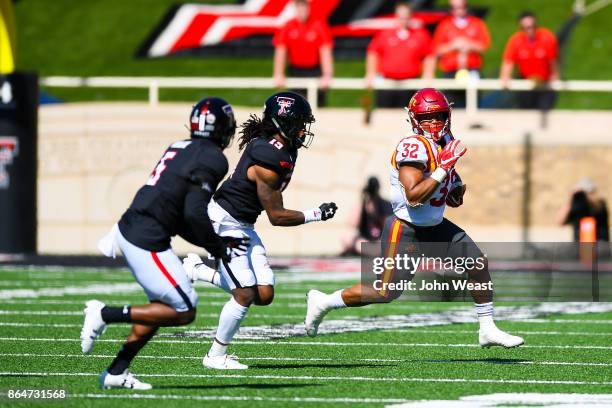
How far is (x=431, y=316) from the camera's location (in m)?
12.9

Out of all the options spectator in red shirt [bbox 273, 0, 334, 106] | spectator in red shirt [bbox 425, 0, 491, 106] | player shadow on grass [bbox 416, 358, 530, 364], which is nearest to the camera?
player shadow on grass [bbox 416, 358, 530, 364]

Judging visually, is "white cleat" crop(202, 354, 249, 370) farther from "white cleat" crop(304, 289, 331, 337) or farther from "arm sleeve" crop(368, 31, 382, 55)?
"arm sleeve" crop(368, 31, 382, 55)

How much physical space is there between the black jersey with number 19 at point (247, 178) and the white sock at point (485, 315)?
1.57 meters

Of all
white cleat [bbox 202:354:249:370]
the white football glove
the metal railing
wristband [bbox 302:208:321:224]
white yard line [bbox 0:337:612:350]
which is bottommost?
white yard line [bbox 0:337:612:350]

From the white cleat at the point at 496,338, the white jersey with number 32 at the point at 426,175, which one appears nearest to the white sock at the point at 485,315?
the white cleat at the point at 496,338

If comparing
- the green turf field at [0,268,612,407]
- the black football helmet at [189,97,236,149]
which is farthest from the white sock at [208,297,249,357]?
the black football helmet at [189,97,236,149]

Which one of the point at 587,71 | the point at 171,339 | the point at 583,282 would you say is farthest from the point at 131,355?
the point at 587,71

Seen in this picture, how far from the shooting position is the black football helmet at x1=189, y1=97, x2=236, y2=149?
26.9 feet

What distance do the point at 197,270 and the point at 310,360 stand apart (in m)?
0.98

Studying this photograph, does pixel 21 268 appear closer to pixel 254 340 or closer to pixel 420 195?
pixel 254 340

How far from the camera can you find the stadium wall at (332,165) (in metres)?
20.4

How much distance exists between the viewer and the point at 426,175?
9.55 meters

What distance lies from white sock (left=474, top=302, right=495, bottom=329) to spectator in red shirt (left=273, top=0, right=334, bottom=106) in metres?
10.4

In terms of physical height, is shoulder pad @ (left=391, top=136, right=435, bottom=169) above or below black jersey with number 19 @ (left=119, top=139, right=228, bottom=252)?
above
